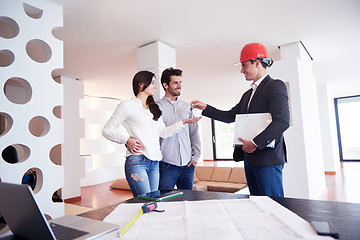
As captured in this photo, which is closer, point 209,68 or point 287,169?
point 287,169

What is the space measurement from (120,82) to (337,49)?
4.65 m

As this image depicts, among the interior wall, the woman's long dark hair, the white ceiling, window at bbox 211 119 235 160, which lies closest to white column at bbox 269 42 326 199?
the white ceiling

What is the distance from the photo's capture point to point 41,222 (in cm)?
56

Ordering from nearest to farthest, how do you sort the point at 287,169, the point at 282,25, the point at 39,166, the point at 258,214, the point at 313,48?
the point at 258,214 < the point at 39,166 < the point at 282,25 < the point at 287,169 < the point at 313,48

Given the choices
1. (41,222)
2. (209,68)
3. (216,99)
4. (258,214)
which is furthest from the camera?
(216,99)

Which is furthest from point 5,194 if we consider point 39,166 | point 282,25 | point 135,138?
point 282,25

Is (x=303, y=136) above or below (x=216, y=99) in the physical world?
below

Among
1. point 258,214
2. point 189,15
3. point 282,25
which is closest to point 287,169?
point 282,25

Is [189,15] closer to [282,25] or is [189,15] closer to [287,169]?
[282,25]

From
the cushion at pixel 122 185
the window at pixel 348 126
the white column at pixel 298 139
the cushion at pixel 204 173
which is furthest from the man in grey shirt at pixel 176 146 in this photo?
the window at pixel 348 126

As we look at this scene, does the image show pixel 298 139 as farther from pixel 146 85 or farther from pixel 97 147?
pixel 97 147

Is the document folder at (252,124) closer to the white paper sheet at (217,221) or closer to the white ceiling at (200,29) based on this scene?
the white paper sheet at (217,221)

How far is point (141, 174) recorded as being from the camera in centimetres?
151

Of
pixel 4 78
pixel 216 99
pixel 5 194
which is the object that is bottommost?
pixel 5 194
